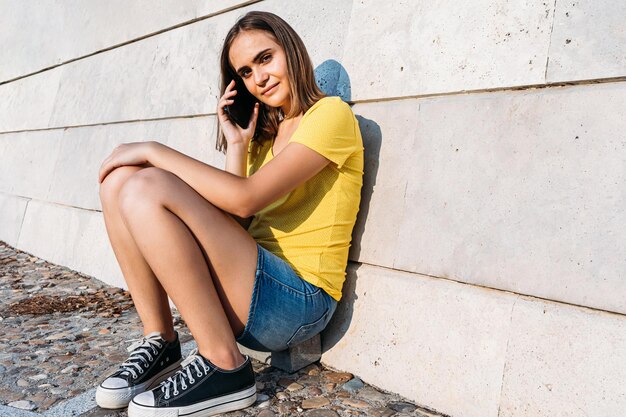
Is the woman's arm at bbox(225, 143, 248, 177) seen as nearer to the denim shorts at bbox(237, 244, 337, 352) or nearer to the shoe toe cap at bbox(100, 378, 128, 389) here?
the denim shorts at bbox(237, 244, 337, 352)

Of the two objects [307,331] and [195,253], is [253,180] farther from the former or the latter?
[307,331]

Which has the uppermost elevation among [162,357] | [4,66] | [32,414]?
[4,66]

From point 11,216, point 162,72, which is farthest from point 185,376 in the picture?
point 11,216

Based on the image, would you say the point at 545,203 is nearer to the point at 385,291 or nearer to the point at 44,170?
the point at 385,291

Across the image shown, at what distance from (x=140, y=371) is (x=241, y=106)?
133 centimetres

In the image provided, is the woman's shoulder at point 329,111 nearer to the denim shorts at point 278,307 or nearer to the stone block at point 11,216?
the denim shorts at point 278,307

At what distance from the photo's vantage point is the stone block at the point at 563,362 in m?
2.04

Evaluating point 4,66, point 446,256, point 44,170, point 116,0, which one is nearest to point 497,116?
point 446,256

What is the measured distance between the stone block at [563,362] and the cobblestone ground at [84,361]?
0.41 m

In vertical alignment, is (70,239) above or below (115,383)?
above

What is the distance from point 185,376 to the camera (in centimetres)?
235

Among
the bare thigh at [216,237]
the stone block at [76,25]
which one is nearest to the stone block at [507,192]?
the bare thigh at [216,237]

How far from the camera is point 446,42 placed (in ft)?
8.88

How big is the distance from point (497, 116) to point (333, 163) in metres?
0.70
